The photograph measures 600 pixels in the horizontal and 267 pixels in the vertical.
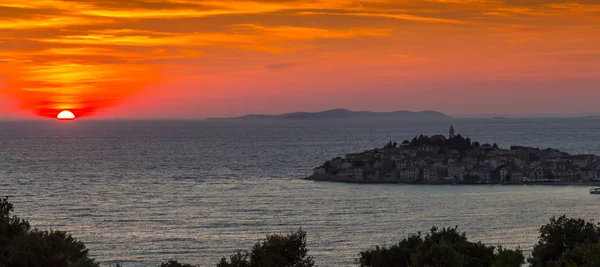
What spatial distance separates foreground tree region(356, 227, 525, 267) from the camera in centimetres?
2280

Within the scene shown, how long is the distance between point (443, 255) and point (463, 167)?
8586 cm

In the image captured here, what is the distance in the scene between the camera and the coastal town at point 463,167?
339ft

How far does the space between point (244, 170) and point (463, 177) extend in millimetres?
30126

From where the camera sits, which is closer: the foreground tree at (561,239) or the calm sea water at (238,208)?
the foreground tree at (561,239)

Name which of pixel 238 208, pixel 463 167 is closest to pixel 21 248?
pixel 238 208

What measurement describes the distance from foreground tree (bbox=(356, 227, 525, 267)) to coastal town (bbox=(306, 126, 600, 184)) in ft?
251

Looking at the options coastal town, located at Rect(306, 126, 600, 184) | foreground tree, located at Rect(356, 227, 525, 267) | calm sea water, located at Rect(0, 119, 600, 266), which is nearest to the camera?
foreground tree, located at Rect(356, 227, 525, 267)

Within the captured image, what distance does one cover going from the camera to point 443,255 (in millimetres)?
22750

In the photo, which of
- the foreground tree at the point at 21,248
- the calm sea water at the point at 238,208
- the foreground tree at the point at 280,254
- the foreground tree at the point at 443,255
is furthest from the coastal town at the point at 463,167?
the foreground tree at the point at 21,248

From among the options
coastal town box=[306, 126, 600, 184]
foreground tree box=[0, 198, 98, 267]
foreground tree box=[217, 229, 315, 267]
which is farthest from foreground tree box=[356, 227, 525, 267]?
coastal town box=[306, 126, 600, 184]

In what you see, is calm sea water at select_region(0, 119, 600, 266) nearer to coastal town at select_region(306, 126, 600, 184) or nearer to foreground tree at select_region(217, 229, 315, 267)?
coastal town at select_region(306, 126, 600, 184)

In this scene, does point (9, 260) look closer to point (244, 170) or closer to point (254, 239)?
point (254, 239)

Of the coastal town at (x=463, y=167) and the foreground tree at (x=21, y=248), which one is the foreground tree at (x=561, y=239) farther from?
the coastal town at (x=463, y=167)

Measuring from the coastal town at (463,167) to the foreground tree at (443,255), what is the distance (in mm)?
76564
